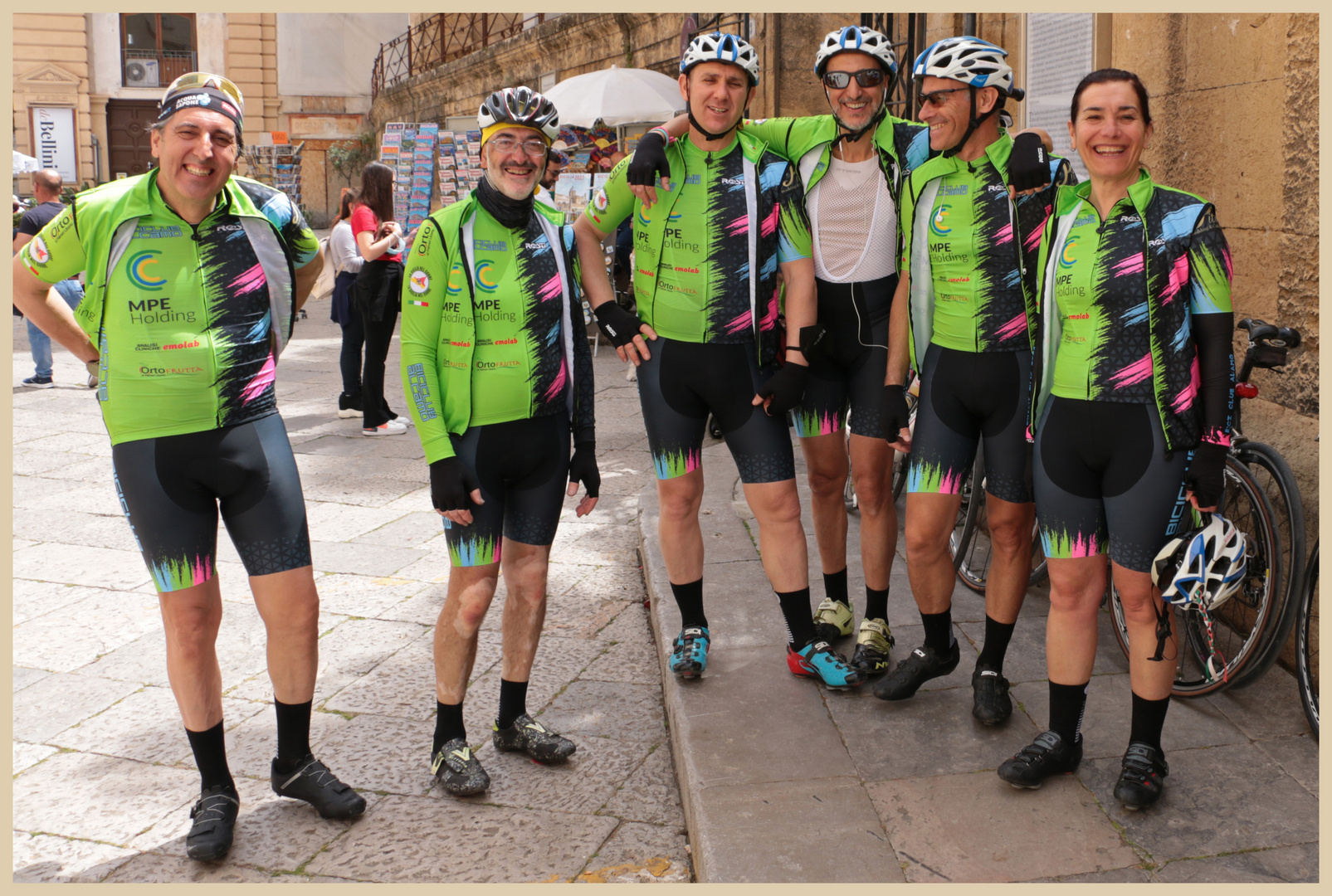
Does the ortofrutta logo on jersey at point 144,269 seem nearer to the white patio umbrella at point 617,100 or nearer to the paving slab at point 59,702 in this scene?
the paving slab at point 59,702

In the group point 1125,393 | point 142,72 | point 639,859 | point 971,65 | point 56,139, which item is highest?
point 142,72

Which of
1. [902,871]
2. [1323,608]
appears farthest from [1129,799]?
[1323,608]

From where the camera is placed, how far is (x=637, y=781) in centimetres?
357

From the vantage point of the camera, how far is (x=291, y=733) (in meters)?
3.33

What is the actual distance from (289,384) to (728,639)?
789cm

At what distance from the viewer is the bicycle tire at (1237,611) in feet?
11.3

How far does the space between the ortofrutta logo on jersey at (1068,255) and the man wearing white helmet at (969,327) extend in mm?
267

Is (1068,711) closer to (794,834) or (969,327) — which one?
(794,834)

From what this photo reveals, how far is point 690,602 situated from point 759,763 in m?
0.87

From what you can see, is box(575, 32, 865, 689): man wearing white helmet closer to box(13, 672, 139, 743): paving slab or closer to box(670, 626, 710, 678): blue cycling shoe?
box(670, 626, 710, 678): blue cycling shoe

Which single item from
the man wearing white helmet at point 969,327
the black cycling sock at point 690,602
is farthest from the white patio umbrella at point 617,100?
the man wearing white helmet at point 969,327

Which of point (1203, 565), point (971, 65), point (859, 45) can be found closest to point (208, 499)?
point (859, 45)

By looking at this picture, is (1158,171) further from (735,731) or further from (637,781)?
(637,781)

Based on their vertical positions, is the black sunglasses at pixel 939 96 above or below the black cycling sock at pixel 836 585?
above
